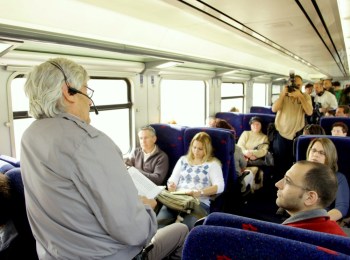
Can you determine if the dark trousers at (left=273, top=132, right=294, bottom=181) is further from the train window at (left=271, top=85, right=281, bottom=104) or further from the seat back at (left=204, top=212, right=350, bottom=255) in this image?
the train window at (left=271, top=85, right=281, bottom=104)

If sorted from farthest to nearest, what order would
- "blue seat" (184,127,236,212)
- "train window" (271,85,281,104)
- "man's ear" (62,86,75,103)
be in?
1. "train window" (271,85,281,104)
2. "blue seat" (184,127,236,212)
3. "man's ear" (62,86,75,103)

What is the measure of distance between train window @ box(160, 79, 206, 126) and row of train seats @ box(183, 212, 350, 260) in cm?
413

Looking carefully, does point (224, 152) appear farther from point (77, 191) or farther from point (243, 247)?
point (243, 247)

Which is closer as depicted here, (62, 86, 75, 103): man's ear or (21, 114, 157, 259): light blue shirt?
(21, 114, 157, 259): light blue shirt

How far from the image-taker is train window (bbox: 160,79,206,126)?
5.36 metres

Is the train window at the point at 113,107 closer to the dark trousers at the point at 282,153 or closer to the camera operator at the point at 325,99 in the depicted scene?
the dark trousers at the point at 282,153

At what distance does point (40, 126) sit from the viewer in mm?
1326

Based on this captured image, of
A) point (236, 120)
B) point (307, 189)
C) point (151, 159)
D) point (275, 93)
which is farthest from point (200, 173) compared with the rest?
point (275, 93)

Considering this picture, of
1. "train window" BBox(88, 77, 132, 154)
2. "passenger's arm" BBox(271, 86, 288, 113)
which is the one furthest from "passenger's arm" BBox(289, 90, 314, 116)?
"train window" BBox(88, 77, 132, 154)

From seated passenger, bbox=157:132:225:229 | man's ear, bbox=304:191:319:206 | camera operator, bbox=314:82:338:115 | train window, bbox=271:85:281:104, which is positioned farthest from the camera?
train window, bbox=271:85:281:104

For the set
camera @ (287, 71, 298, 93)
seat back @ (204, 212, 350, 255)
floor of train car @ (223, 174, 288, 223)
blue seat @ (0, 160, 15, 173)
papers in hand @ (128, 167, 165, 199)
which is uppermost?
camera @ (287, 71, 298, 93)

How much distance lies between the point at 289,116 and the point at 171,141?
2015 millimetres

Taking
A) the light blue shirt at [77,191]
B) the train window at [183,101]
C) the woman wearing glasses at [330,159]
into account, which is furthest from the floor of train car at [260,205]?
the light blue shirt at [77,191]

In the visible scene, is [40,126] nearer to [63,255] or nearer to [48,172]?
[48,172]
